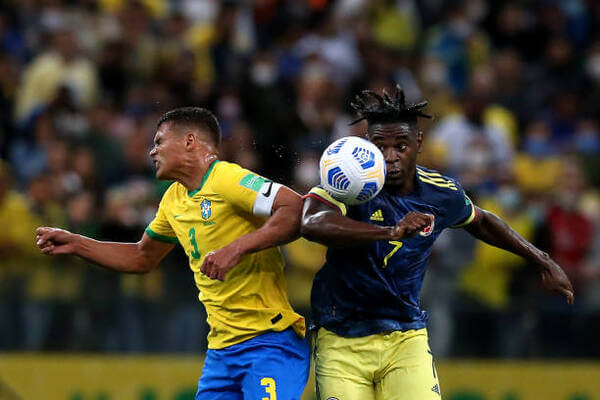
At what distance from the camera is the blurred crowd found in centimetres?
1088

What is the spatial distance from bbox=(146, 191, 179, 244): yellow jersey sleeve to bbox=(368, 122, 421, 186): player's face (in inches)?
55.0

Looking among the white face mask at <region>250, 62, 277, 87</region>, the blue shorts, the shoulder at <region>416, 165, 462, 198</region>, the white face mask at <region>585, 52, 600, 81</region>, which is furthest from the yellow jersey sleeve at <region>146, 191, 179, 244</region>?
the white face mask at <region>585, 52, 600, 81</region>

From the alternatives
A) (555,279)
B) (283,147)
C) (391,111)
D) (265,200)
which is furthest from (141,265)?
(283,147)

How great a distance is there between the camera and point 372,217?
6578mm

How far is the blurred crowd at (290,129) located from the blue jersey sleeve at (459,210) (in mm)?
2260

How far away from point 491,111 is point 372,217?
7.91 meters

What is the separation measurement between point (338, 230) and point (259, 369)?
1009 millimetres

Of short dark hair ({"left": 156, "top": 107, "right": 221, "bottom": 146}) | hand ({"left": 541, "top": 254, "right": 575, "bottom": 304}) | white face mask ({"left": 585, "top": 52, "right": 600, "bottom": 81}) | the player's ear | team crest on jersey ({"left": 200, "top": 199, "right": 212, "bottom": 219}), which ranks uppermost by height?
white face mask ({"left": 585, "top": 52, "right": 600, "bottom": 81})

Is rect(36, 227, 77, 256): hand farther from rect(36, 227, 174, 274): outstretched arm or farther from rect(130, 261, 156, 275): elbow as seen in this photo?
rect(130, 261, 156, 275): elbow

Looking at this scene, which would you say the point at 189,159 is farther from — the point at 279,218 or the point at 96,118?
the point at 96,118

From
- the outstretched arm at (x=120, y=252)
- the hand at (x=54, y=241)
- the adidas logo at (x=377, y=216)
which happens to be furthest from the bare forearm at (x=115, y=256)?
the adidas logo at (x=377, y=216)

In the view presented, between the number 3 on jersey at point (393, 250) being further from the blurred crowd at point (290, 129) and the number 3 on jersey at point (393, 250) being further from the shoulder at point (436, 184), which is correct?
the blurred crowd at point (290, 129)

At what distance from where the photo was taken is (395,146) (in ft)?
21.6

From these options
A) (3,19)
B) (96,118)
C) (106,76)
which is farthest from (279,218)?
(3,19)
